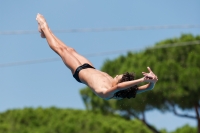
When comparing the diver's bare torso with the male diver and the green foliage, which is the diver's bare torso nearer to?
the male diver

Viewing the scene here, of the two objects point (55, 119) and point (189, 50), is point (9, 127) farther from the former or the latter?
point (189, 50)

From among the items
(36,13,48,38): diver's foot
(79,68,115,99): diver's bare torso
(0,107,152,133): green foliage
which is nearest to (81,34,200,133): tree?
(0,107,152,133): green foliage

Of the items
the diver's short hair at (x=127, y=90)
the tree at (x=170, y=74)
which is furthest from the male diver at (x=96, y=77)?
the tree at (x=170, y=74)

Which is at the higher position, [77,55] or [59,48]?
[59,48]

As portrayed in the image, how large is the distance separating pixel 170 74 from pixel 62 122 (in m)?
6.07

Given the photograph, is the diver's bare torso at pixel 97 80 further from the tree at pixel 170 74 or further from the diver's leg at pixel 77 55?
the tree at pixel 170 74

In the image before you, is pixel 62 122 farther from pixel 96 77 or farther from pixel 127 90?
pixel 127 90

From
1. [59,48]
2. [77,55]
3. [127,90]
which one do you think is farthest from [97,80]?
[59,48]

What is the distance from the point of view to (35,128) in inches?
1061

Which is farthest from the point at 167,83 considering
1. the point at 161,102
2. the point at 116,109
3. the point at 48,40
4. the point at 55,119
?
the point at 48,40

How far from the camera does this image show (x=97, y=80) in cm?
764

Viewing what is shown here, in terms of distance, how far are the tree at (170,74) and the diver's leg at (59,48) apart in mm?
12332

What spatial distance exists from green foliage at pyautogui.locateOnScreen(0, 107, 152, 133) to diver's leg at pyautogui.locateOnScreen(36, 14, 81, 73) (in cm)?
1511

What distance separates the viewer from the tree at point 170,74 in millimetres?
21219
